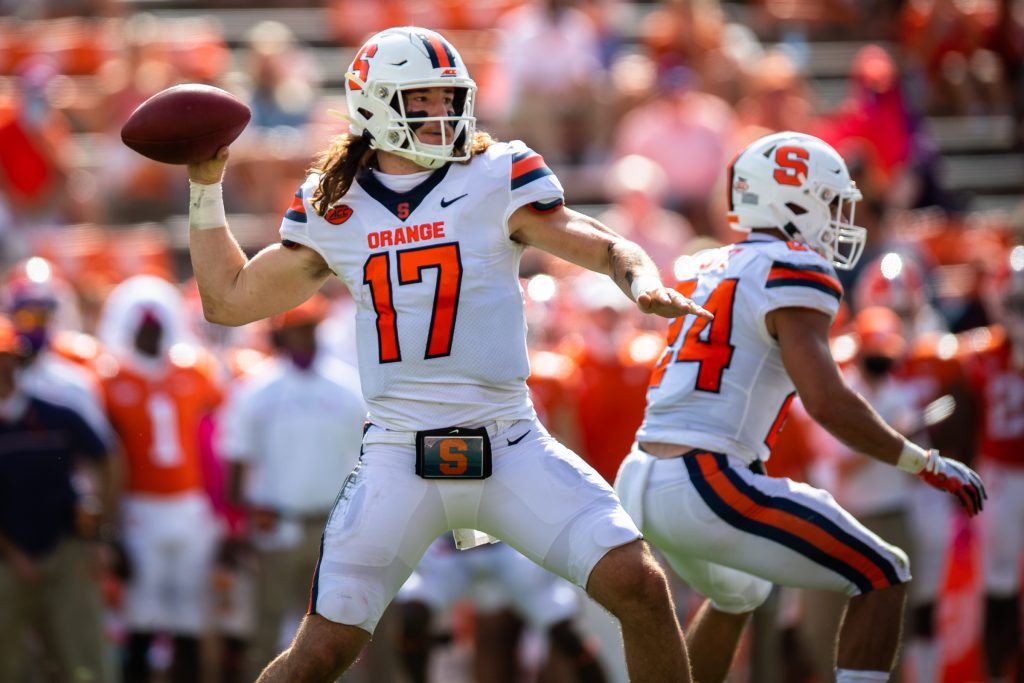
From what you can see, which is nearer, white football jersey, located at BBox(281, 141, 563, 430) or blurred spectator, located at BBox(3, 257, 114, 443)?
white football jersey, located at BBox(281, 141, 563, 430)

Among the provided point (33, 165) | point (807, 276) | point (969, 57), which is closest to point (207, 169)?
point (807, 276)

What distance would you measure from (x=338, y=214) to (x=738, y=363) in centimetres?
138

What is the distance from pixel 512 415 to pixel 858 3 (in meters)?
10.7

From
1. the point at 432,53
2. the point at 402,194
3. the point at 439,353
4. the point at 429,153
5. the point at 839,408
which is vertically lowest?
the point at 839,408

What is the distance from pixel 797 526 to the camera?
16.2 feet

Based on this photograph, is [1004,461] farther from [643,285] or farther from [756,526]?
[643,285]

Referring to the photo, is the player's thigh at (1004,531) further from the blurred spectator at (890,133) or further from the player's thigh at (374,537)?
the player's thigh at (374,537)

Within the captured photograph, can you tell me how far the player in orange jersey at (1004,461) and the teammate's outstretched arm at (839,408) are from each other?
368cm

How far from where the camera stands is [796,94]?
461 inches

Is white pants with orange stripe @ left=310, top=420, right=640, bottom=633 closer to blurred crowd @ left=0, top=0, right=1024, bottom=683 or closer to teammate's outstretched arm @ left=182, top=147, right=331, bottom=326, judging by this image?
teammate's outstretched arm @ left=182, top=147, right=331, bottom=326

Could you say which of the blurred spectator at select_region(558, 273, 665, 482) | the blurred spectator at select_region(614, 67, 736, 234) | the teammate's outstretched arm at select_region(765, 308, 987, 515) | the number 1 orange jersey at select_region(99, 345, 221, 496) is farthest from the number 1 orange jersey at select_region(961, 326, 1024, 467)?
the number 1 orange jersey at select_region(99, 345, 221, 496)

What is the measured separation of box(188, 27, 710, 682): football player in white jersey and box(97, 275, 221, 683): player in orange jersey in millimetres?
3974

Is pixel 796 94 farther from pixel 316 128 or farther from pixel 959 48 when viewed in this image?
pixel 316 128

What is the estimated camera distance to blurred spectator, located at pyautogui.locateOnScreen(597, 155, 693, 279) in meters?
10.3
